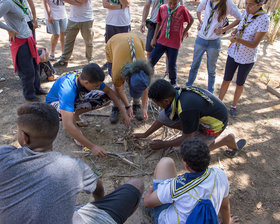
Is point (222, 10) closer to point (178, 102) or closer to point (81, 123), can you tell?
point (178, 102)

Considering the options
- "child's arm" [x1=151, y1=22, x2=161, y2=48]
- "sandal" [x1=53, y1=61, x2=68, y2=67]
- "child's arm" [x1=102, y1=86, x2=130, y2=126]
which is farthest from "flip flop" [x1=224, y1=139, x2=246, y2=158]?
"sandal" [x1=53, y1=61, x2=68, y2=67]

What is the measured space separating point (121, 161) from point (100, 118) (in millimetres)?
1080

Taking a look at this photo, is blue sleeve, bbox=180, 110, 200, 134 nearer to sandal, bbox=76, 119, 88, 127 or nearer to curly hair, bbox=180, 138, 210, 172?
curly hair, bbox=180, 138, 210, 172

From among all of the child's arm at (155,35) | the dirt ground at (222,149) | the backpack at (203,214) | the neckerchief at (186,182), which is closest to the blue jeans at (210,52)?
the dirt ground at (222,149)

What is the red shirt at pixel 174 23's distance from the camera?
4234mm

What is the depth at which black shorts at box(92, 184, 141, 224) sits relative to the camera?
1841 mm

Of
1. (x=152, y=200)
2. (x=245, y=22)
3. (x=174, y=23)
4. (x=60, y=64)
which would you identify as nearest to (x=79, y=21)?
(x=60, y=64)

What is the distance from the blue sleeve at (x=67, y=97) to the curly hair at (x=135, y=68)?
71 centimetres

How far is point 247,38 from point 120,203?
328 centimetres

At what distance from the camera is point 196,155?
1812 millimetres

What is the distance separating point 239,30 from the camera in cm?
381

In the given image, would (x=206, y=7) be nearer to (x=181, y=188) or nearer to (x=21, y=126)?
(x=181, y=188)

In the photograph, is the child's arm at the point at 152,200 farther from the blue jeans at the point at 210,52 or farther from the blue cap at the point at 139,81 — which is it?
the blue jeans at the point at 210,52

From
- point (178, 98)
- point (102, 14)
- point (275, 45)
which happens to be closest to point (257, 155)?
point (178, 98)
